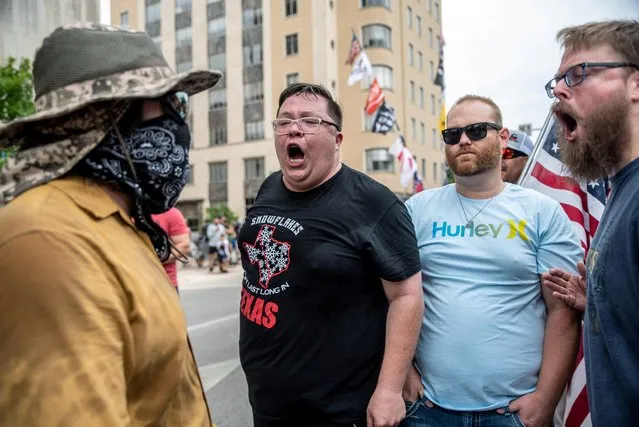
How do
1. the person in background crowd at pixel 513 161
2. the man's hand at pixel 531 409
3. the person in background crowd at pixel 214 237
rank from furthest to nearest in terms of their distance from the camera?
the person in background crowd at pixel 214 237
the person in background crowd at pixel 513 161
the man's hand at pixel 531 409

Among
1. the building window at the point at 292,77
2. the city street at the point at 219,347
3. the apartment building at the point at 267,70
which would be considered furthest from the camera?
the building window at the point at 292,77

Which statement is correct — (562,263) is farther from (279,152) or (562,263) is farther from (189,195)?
(189,195)

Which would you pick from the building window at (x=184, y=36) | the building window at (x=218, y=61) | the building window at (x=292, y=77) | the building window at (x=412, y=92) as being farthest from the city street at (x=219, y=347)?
the building window at (x=184, y=36)

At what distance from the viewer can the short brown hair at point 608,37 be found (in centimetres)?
180

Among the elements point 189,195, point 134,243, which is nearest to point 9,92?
point 134,243

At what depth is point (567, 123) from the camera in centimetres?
200

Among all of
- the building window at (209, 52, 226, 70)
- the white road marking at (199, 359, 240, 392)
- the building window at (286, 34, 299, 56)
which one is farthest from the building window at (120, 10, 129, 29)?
the white road marking at (199, 359, 240, 392)

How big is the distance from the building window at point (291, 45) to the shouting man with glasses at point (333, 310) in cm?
3643

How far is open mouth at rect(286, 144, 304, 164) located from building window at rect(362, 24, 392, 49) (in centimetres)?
3697

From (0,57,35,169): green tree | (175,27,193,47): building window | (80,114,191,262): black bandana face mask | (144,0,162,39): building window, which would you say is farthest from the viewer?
(144,0,162,39): building window

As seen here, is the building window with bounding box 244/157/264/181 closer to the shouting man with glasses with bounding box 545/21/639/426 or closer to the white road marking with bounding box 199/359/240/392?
the white road marking with bounding box 199/359/240/392

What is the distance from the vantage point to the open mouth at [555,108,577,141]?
6.45ft

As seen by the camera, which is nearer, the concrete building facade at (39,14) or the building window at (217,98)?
the concrete building facade at (39,14)

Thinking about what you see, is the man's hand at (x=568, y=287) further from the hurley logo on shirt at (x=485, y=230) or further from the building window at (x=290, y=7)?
the building window at (x=290, y=7)
